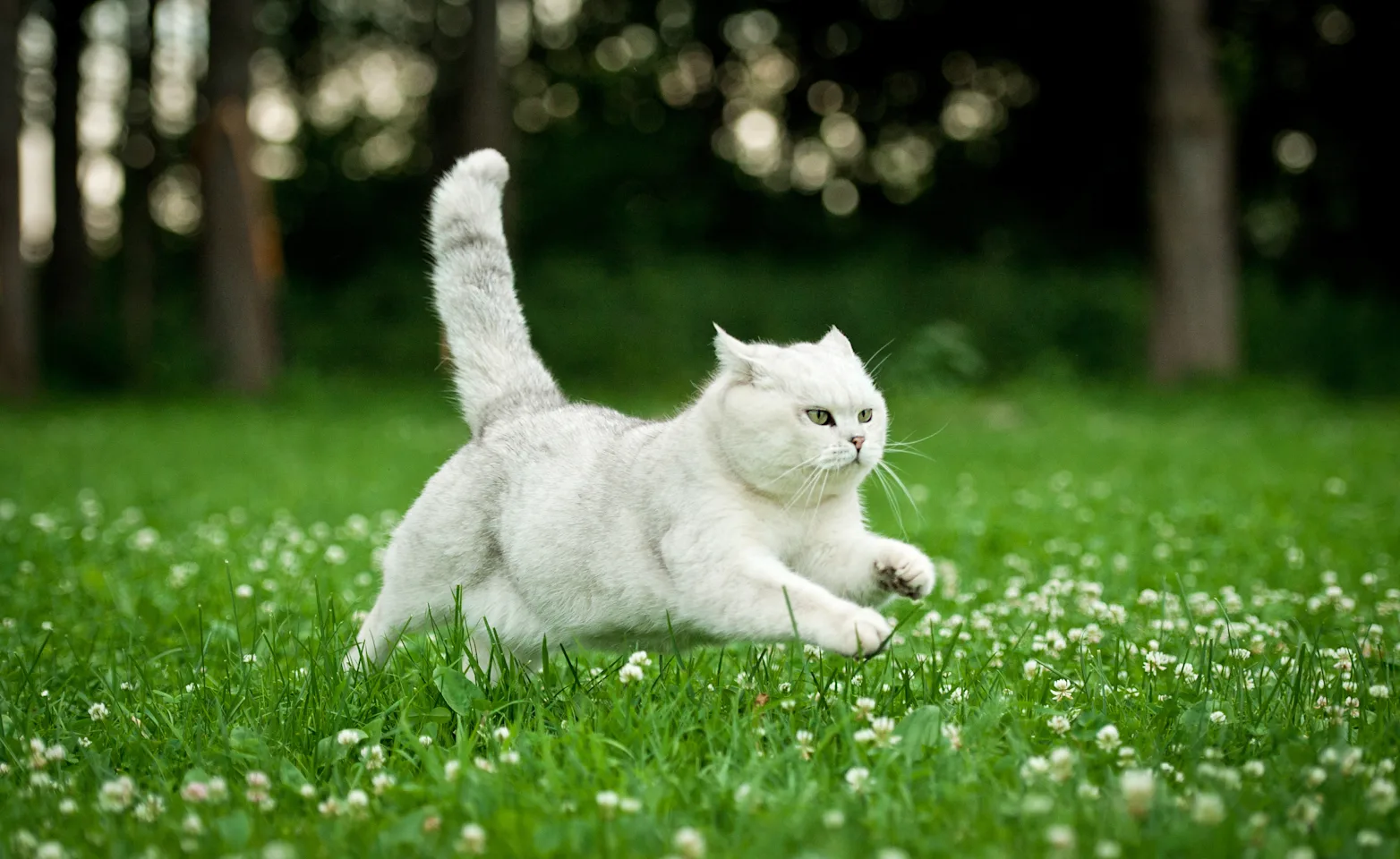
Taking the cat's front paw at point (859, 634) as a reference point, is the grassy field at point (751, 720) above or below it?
below

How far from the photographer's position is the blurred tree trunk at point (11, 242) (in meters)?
17.1

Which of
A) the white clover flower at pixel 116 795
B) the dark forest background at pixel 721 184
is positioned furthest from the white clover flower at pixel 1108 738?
the dark forest background at pixel 721 184

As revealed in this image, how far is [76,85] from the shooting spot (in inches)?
925

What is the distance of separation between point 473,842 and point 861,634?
3.38 feet

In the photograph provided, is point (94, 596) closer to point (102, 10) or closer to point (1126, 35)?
point (1126, 35)

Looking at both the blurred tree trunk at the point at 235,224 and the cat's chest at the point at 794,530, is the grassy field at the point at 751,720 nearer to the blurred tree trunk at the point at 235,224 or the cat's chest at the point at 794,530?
the cat's chest at the point at 794,530

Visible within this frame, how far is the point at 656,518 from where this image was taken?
3.64m

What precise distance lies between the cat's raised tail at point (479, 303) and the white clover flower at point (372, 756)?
1365 millimetres

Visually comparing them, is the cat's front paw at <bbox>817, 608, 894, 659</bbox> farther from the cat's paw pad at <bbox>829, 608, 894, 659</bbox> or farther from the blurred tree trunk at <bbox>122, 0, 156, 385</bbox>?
the blurred tree trunk at <bbox>122, 0, 156, 385</bbox>

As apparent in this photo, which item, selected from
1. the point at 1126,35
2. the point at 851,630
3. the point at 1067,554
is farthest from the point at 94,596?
the point at 1126,35

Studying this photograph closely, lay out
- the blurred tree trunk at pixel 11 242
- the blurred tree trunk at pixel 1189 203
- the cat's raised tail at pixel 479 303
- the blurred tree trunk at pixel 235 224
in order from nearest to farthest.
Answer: the cat's raised tail at pixel 479 303
the blurred tree trunk at pixel 1189 203
the blurred tree trunk at pixel 11 242
the blurred tree trunk at pixel 235 224

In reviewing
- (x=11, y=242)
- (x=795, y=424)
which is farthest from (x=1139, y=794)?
(x=11, y=242)

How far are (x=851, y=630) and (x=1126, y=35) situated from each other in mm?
25065

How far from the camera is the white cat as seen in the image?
3422 millimetres
